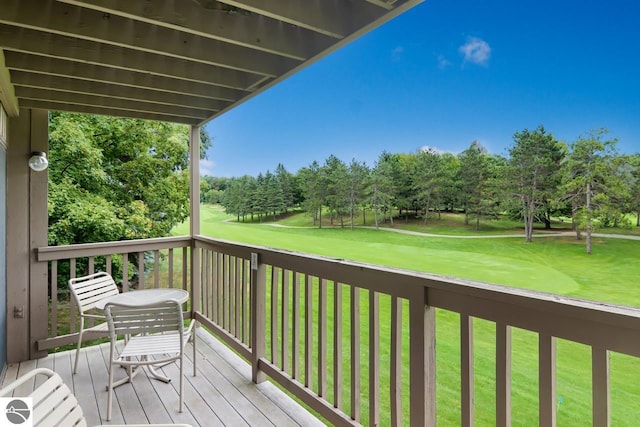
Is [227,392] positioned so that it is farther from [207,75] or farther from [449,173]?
[207,75]

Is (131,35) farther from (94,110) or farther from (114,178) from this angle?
(114,178)

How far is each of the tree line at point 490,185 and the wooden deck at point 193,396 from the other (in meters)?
1.37

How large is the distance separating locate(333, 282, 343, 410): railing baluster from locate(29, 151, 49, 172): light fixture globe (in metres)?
3.01

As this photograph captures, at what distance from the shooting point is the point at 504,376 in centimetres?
138

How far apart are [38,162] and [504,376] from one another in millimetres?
3947

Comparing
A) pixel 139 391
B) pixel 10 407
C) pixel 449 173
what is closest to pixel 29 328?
pixel 139 391

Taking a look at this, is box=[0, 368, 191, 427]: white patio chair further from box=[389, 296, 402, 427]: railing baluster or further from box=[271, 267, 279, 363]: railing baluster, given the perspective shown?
box=[271, 267, 279, 363]: railing baluster

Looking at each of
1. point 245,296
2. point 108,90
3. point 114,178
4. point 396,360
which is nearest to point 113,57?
point 108,90

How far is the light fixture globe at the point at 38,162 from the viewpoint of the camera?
3.24 m

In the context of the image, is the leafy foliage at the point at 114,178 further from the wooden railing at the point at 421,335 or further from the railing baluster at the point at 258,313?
the railing baluster at the point at 258,313

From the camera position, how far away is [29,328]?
3385 millimetres

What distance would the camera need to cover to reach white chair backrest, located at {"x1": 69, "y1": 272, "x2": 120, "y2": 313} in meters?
2.99

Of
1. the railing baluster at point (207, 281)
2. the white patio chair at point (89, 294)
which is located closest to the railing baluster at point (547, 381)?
the white patio chair at point (89, 294)

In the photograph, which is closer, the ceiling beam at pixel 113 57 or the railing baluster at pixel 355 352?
the railing baluster at pixel 355 352
